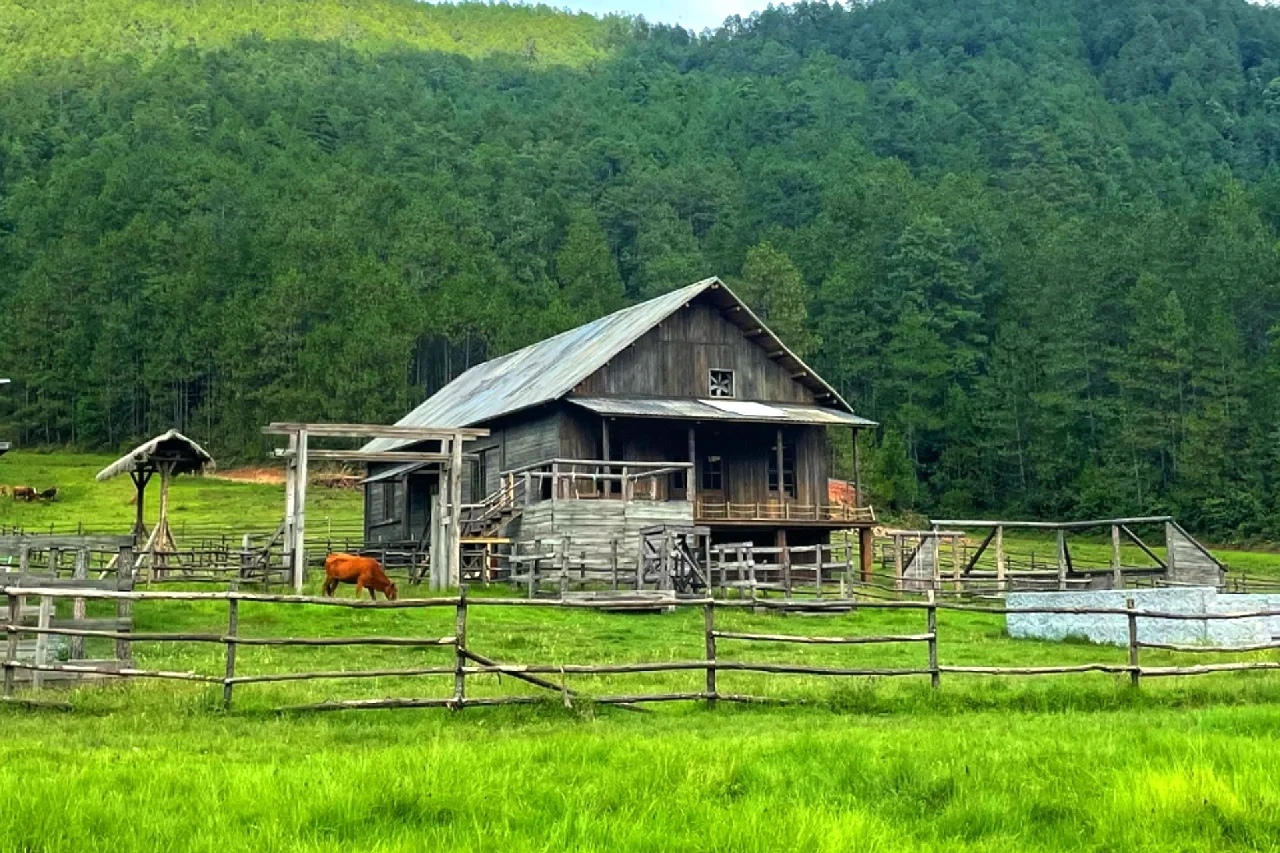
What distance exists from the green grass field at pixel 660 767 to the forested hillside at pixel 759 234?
5400 centimetres

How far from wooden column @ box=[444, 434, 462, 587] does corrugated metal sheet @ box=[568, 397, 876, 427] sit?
5.27 metres

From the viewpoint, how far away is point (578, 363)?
41438mm

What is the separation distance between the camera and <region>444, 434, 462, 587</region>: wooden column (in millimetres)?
32125

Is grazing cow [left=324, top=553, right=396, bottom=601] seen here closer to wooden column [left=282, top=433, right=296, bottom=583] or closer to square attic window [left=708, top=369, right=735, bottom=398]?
wooden column [left=282, top=433, right=296, bottom=583]

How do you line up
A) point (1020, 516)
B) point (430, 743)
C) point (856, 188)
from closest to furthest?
point (430, 743)
point (1020, 516)
point (856, 188)

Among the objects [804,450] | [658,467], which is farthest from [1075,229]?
[658,467]

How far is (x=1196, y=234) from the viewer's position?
275 ft

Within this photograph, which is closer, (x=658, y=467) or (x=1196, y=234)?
(x=658, y=467)

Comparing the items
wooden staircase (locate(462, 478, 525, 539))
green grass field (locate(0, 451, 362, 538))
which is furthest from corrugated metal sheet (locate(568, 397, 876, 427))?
green grass field (locate(0, 451, 362, 538))

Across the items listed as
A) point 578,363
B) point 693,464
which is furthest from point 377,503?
point 693,464

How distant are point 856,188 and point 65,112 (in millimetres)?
82450

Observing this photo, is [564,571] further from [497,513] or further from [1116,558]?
[1116,558]

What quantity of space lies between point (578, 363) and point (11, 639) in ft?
90.0

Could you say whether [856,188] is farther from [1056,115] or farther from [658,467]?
[658,467]
